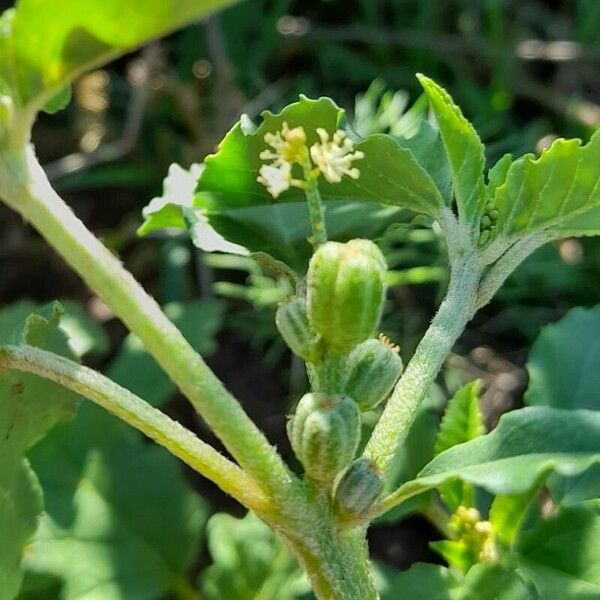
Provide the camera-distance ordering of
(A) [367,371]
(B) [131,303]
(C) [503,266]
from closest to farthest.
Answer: (B) [131,303] < (A) [367,371] < (C) [503,266]

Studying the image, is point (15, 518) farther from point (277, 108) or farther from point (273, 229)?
point (277, 108)

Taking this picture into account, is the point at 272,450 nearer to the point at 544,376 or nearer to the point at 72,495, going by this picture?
the point at 544,376

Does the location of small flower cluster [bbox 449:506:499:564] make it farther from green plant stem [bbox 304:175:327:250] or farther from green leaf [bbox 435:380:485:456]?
green plant stem [bbox 304:175:327:250]

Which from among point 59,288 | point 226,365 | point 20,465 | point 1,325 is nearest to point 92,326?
point 1,325

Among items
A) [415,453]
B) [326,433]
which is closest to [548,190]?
[326,433]

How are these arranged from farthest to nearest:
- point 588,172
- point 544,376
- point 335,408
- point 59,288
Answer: point 59,288, point 544,376, point 588,172, point 335,408

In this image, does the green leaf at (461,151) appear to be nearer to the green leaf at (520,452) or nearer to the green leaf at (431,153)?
the green leaf at (431,153)

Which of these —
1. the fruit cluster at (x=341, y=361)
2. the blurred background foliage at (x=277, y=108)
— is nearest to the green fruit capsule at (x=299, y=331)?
the fruit cluster at (x=341, y=361)
